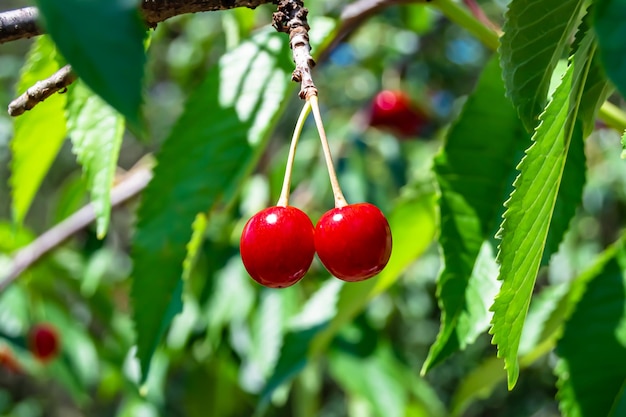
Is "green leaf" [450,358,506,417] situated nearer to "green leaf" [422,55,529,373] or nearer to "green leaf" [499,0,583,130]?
"green leaf" [422,55,529,373]

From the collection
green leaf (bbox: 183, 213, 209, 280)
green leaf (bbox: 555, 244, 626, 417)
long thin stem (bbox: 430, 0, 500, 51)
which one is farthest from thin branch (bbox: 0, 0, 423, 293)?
green leaf (bbox: 555, 244, 626, 417)

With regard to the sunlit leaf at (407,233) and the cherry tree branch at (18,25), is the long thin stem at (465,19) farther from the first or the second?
the cherry tree branch at (18,25)

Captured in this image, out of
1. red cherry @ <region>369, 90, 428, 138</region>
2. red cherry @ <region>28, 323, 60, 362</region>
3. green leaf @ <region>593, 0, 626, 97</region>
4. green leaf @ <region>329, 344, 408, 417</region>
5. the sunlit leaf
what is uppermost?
green leaf @ <region>593, 0, 626, 97</region>

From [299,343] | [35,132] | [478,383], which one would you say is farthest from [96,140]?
[478,383]

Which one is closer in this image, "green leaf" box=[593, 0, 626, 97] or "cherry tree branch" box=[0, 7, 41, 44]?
"green leaf" box=[593, 0, 626, 97]

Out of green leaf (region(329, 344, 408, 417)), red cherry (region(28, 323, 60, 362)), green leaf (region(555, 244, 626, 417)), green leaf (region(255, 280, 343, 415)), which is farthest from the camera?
red cherry (region(28, 323, 60, 362))

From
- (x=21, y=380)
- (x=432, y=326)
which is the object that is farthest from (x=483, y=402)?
(x=21, y=380)
